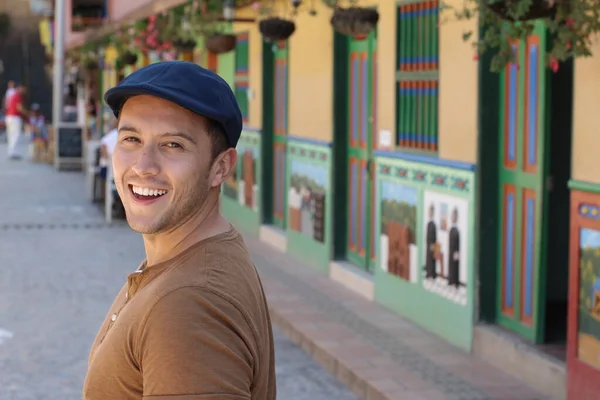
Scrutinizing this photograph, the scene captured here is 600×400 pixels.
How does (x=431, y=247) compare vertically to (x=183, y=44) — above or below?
below

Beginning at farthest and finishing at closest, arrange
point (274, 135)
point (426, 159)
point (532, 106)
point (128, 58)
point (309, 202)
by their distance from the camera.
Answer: point (128, 58), point (274, 135), point (309, 202), point (426, 159), point (532, 106)

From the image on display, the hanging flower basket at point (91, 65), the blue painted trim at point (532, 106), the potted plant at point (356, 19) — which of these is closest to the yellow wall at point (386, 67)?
the potted plant at point (356, 19)

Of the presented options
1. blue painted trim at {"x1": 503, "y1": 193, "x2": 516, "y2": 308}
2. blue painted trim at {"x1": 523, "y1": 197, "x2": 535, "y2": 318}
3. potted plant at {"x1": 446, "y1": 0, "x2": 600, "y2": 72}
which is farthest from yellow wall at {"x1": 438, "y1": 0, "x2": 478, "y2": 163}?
potted plant at {"x1": 446, "y1": 0, "x2": 600, "y2": 72}

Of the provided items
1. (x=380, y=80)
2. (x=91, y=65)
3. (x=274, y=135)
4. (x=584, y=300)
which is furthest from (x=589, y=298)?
(x=91, y=65)

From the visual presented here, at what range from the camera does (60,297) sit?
1074 centimetres

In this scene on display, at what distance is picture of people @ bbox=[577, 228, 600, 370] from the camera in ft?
20.3

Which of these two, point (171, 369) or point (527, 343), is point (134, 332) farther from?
point (527, 343)

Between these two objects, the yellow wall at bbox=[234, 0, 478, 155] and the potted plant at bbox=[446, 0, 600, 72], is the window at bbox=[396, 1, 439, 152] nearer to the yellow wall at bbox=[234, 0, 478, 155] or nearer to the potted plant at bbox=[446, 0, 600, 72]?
the yellow wall at bbox=[234, 0, 478, 155]

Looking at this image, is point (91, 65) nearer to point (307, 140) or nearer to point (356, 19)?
point (307, 140)

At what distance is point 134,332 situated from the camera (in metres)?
2.11

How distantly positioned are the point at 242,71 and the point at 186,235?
14.0 metres

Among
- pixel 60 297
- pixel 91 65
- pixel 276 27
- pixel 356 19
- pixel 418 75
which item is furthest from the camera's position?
pixel 91 65

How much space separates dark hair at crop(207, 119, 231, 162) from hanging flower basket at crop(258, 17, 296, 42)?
9.59m

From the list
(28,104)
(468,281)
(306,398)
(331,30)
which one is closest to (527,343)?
(468,281)
